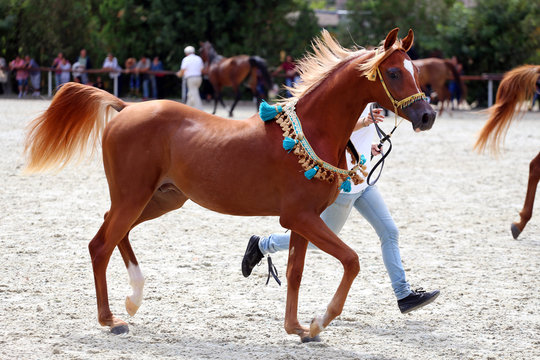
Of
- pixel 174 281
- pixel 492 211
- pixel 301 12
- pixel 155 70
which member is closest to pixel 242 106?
pixel 155 70

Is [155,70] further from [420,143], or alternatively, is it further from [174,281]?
[174,281]

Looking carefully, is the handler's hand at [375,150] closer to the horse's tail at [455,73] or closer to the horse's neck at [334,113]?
the horse's neck at [334,113]

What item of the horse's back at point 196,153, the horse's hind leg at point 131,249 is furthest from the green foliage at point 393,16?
the horse's back at point 196,153

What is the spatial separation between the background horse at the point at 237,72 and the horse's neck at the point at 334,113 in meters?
17.4

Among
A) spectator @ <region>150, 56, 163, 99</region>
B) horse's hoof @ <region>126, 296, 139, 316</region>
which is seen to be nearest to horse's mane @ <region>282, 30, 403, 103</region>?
horse's hoof @ <region>126, 296, 139, 316</region>

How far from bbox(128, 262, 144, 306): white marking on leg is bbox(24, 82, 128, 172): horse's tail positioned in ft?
2.73

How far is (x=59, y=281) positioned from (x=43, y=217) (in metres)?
2.32

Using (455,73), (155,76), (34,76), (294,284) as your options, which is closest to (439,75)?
(455,73)

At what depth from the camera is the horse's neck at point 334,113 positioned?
4.32 metres

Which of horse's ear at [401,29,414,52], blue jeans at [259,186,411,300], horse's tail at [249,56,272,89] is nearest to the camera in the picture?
horse's ear at [401,29,414,52]

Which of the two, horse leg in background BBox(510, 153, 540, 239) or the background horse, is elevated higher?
horse leg in background BBox(510, 153, 540, 239)

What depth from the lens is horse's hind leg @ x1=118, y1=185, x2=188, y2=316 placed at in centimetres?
467

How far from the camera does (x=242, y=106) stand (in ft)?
90.0

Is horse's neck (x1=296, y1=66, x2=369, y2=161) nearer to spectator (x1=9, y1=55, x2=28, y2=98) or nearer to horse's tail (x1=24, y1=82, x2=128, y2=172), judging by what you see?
horse's tail (x1=24, y1=82, x2=128, y2=172)
